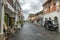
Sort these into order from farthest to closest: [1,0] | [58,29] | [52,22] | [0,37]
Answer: [52,22], [58,29], [1,0], [0,37]

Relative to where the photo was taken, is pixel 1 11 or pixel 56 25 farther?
pixel 56 25

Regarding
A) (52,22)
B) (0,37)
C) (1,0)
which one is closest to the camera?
(0,37)

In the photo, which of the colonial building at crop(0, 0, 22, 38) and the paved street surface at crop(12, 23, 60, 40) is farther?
the paved street surface at crop(12, 23, 60, 40)

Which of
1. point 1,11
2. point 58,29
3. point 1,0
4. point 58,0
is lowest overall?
point 58,29

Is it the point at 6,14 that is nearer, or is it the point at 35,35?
the point at 35,35

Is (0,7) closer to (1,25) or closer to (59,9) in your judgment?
(1,25)

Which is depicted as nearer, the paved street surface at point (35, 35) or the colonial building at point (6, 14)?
the colonial building at point (6, 14)

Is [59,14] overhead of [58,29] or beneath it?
overhead

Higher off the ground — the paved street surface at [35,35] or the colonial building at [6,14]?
the colonial building at [6,14]

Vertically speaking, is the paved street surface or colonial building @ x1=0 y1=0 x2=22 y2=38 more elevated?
colonial building @ x1=0 y1=0 x2=22 y2=38

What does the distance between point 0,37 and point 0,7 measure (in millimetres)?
3512

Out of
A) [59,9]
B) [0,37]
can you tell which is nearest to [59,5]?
[59,9]

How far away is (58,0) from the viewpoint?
34375 mm

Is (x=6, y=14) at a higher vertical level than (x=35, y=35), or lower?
higher
